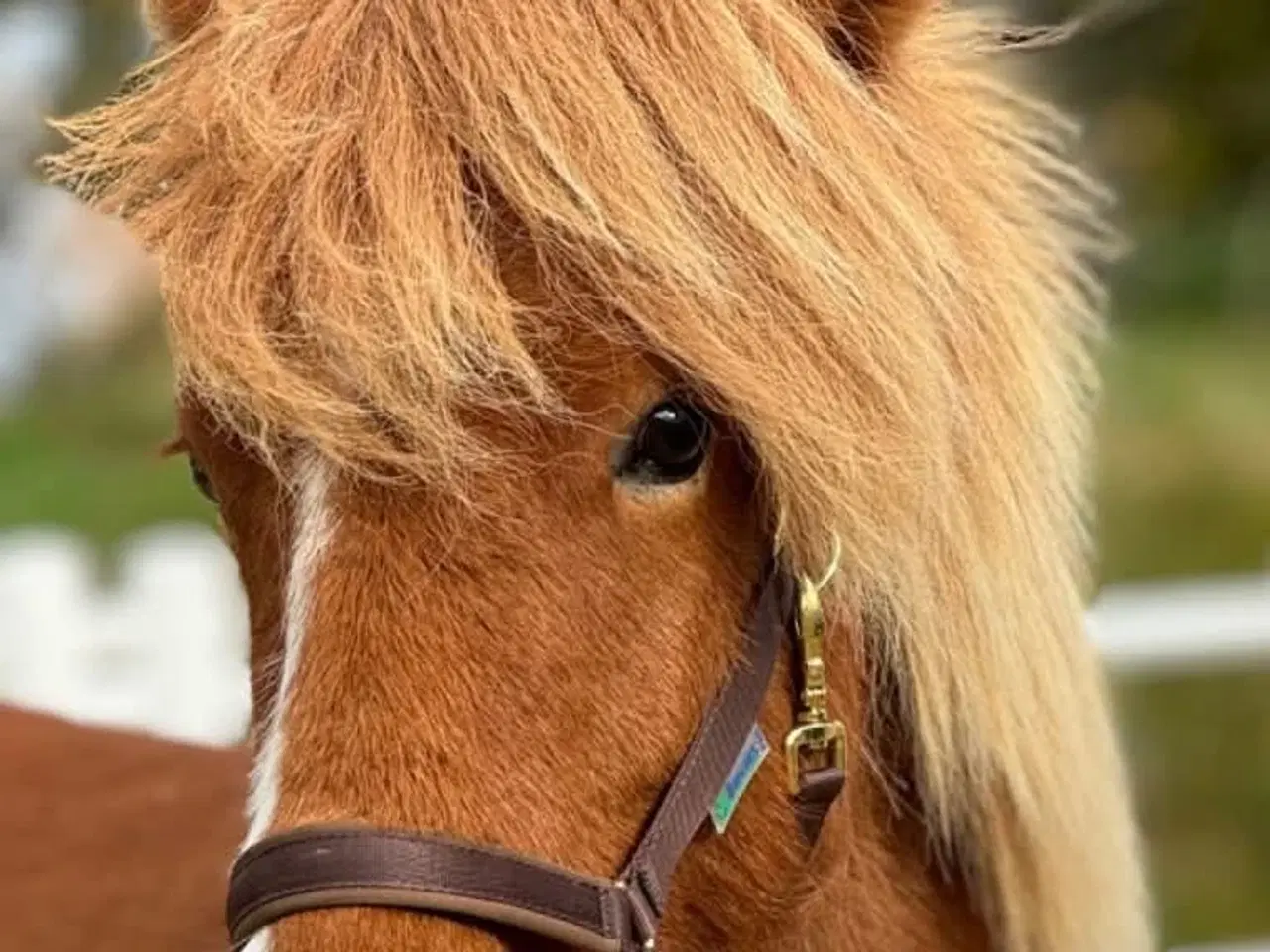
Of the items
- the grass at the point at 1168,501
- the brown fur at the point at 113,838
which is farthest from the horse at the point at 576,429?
the brown fur at the point at 113,838

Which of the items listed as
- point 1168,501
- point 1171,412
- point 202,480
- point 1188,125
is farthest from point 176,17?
point 1188,125

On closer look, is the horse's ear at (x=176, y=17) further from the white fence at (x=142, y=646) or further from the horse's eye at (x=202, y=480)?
the white fence at (x=142, y=646)

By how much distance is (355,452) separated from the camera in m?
1.38

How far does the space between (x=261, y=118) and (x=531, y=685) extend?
19.3 inches

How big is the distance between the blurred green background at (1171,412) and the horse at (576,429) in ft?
2.61

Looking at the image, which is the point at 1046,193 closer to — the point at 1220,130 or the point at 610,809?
the point at 610,809

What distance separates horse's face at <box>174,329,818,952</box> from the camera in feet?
4.42

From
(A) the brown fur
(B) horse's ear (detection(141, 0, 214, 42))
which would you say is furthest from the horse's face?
(A) the brown fur

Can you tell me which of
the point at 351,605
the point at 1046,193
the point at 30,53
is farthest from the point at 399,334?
the point at 30,53

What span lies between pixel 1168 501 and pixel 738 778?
7.05 m

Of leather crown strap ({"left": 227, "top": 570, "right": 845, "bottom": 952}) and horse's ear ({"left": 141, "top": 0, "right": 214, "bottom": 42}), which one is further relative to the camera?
horse's ear ({"left": 141, "top": 0, "right": 214, "bottom": 42})

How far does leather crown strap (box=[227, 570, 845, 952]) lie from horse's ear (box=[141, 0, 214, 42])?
0.75 metres

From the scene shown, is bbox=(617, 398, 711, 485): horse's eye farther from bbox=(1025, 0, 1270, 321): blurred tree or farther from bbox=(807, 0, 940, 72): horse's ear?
bbox=(1025, 0, 1270, 321): blurred tree

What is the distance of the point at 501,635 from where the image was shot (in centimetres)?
138
